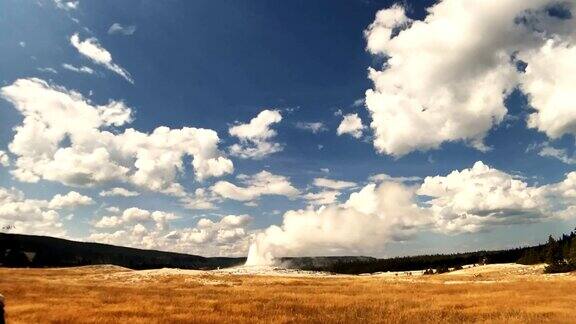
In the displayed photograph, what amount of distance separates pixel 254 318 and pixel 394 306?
1094 cm

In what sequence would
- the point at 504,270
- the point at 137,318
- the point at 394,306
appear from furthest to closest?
the point at 504,270 → the point at 394,306 → the point at 137,318

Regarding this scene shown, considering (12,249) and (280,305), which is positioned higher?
(12,249)

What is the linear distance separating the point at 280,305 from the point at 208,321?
10.2 metres

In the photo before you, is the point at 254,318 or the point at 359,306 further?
the point at 359,306

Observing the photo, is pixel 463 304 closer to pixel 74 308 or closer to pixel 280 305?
pixel 280 305

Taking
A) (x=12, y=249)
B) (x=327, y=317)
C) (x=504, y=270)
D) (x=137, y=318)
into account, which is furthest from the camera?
(x=12, y=249)

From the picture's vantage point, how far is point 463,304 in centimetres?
3553

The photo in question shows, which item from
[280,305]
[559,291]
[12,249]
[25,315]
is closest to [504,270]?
[559,291]

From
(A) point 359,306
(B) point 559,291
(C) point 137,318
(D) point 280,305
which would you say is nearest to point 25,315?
(C) point 137,318

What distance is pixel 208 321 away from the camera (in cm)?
2584

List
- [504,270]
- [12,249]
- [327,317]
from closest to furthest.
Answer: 1. [327,317]
2. [504,270]
3. [12,249]

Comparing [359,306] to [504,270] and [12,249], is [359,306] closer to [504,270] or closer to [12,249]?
[504,270]

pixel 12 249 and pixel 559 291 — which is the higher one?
pixel 12 249

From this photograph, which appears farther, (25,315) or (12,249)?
(12,249)
